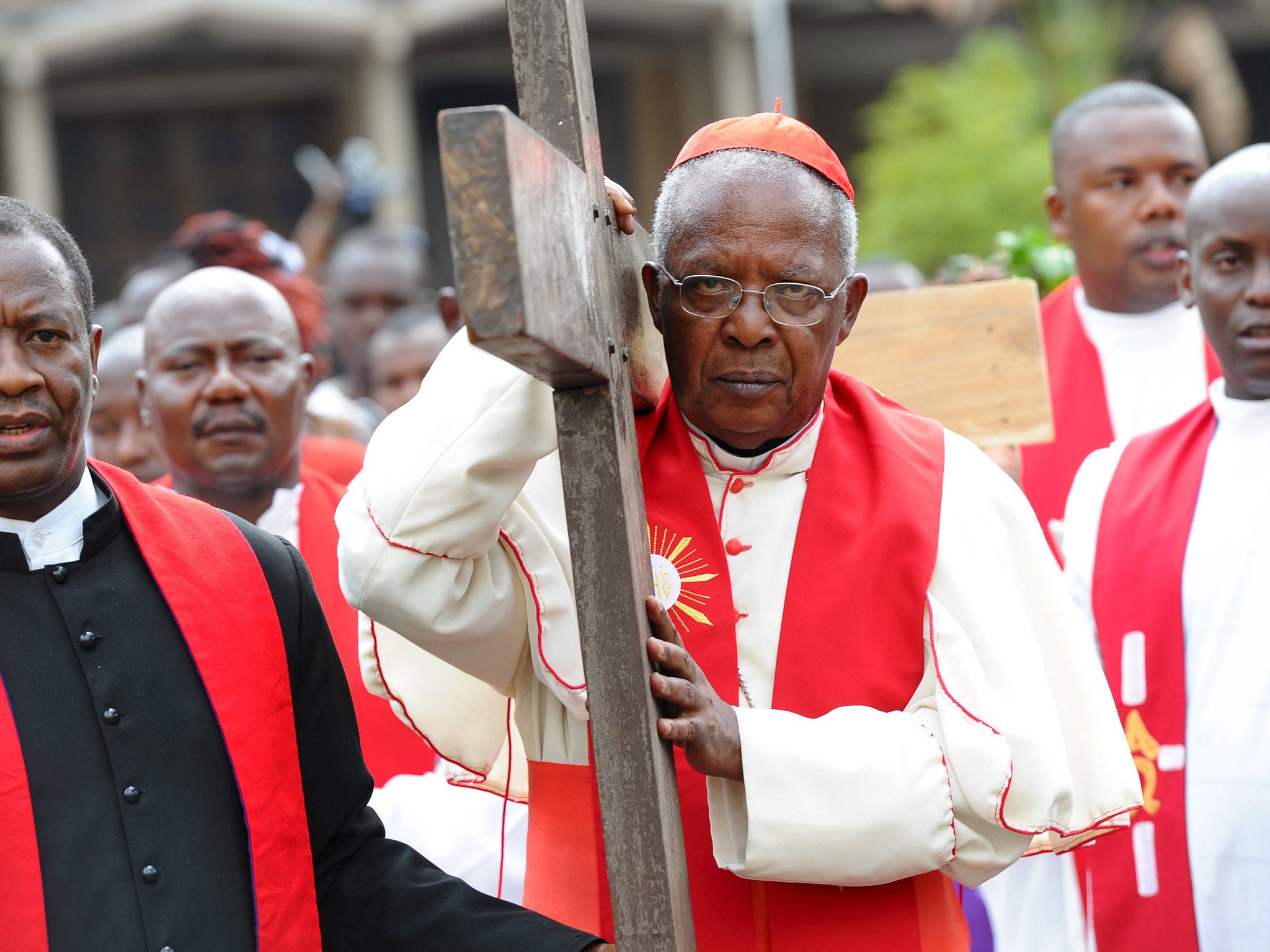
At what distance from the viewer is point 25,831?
219cm

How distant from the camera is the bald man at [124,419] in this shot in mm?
5039

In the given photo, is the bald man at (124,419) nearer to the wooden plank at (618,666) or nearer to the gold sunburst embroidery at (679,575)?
the gold sunburst embroidery at (679,575)

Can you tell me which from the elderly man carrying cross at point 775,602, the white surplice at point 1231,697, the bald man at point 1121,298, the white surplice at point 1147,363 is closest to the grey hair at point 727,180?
the elderly man carrying cross at point 775,602

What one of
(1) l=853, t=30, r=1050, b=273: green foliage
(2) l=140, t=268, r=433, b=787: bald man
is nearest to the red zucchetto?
(2) l=140, t=268, r=433, b=787: bald man

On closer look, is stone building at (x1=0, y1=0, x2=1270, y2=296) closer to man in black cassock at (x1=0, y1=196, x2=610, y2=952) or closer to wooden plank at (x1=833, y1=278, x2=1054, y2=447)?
wooden plank at (x1=833, y1=278, x2=1054, y2=447)

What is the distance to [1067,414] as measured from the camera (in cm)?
498

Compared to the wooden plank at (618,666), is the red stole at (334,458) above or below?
above

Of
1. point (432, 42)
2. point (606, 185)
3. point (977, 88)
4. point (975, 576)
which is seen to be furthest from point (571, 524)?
point (432, 42)

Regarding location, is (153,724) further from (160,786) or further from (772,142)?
(772,142)

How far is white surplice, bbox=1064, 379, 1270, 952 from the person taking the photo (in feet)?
11.9

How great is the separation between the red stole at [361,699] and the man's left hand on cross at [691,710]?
190 centimetres

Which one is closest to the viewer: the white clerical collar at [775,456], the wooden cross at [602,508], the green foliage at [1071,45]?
the wooden cross at [602,508]

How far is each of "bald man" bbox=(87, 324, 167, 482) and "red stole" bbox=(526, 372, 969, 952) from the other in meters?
2.74

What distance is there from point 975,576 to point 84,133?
18.5m
